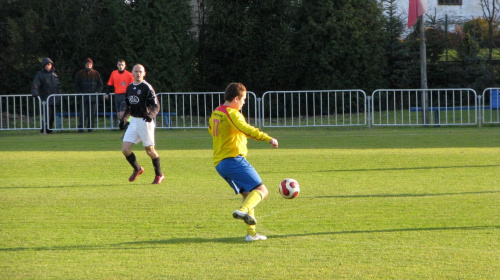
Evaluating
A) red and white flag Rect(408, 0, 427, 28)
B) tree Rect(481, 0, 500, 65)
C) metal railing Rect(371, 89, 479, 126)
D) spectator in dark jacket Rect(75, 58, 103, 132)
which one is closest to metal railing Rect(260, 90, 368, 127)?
metal railing Rect(371, 89, 479, 126)

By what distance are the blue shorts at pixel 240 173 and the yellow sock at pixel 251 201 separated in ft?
0.43

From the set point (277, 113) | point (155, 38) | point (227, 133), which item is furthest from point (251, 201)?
point (155, 38)

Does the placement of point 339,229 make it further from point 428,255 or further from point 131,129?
point 131,129

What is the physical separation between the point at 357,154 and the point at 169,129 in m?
9.30

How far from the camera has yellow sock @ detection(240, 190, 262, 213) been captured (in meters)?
7.30

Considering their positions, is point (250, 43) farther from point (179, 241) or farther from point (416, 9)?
point (179, 241)

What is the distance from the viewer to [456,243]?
7.00m

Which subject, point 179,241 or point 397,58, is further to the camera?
point 397,58

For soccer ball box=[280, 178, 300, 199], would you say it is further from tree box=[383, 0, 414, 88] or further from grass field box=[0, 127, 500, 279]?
tree box=[383, 0, 414, 88]

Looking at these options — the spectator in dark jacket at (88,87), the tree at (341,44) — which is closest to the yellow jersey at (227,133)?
the spectator in dark jacket at (88,87)

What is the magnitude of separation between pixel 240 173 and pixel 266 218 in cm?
108

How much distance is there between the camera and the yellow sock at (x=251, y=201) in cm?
730

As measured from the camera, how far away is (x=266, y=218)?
28.2 ft

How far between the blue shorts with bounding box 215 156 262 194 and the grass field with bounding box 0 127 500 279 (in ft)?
1.68
